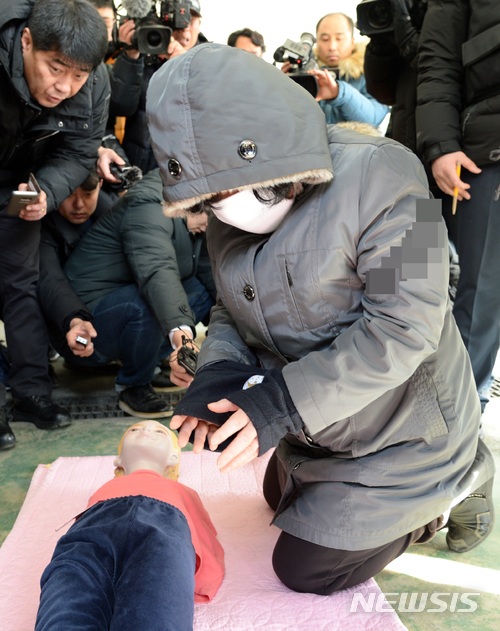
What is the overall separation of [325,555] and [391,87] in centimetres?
163

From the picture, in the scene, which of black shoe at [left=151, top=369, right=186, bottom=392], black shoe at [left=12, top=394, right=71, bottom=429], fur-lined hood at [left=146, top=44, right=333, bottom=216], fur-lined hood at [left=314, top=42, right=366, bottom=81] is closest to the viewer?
fur-lined hood at [left=146, top=44, right=333, bottom=216]

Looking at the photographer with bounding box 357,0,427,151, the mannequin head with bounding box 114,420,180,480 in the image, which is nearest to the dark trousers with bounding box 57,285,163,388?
the mannequin head with bounding box 114,420,180,480

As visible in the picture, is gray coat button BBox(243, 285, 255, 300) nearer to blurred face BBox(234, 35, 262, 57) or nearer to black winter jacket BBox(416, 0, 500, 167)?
black winter jacket BBox(416, 0, 500, 167)

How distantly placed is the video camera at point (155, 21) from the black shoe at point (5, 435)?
157cm

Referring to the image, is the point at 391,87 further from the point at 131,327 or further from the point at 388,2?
the point at 131,327

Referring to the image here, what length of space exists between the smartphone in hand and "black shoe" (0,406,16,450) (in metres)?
0.66

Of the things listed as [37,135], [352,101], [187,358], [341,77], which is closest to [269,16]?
[341,77]

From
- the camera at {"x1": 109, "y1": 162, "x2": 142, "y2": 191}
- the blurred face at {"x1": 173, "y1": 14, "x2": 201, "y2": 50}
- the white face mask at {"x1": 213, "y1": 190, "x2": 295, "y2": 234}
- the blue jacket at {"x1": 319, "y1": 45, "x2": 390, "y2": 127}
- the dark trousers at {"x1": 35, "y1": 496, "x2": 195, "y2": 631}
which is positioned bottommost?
the camera at {"x1": 109, "y1": 162, "x2": 142, "y2": 191}

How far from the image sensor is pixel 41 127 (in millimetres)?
2371

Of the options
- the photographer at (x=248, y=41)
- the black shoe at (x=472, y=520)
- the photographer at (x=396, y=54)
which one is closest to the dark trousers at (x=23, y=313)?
the photographer at (x=396, y=54)

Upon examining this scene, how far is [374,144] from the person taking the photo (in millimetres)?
1277

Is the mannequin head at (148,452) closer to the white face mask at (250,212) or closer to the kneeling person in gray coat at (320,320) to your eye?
the kneeling person in gray coat at (320,320)

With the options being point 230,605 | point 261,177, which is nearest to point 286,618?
point 230,605

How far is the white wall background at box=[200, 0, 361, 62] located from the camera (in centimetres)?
577
